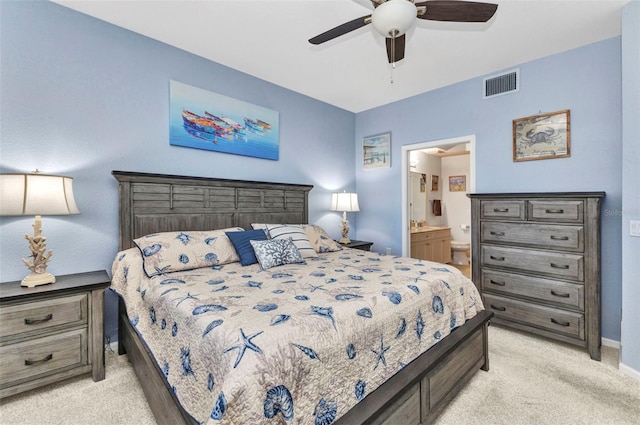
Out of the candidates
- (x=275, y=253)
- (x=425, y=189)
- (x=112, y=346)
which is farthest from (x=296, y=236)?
(x=425, y=189)

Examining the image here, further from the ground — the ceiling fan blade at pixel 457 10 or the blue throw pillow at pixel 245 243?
the ceiling fan blade at pixel 457 10

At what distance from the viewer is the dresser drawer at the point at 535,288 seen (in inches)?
97.9

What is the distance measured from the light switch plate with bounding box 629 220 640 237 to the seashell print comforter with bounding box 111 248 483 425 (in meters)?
1.21

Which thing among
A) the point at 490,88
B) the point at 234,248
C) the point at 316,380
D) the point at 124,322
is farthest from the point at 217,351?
the point at 490,88

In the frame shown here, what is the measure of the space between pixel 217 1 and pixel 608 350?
4280mm

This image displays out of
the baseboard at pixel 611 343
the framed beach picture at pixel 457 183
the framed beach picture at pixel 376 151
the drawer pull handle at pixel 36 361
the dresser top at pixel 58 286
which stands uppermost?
the framed beach picture at pixel 376 151

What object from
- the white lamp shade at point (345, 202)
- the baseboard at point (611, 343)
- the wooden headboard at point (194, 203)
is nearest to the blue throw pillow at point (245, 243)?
the wooden headboard at point (194, 203)

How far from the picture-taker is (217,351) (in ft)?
3.60

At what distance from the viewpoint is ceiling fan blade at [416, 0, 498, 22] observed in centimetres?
163

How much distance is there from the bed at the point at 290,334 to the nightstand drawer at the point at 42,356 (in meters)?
0.30

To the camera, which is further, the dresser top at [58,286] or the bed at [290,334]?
the dresser top at [58,286]

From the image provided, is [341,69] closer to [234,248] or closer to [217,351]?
[234,248]

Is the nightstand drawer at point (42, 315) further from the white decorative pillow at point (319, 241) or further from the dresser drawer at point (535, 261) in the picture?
the dresser drawer at point (535, 261)

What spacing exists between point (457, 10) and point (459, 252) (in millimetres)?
5115
